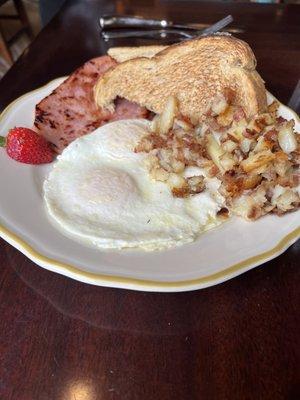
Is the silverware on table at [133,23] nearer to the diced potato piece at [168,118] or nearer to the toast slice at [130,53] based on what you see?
the toast slice at [130,53]

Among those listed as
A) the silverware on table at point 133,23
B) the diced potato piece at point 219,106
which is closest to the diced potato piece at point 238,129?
the diced potato piece at point 219,106

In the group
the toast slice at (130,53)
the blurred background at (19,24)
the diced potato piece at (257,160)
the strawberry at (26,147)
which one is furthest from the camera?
the blurred background at (19,24)

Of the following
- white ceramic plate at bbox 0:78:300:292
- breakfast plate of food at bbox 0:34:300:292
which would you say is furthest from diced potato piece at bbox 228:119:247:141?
white ceramic plate at bbox 0:78:300:292

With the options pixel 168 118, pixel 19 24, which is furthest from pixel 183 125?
pixel 19 24

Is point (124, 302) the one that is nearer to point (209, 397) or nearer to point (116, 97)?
point (209, 397)

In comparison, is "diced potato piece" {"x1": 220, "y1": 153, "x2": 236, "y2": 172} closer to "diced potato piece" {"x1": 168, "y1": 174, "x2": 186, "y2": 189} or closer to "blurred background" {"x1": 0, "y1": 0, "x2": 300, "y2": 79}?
"diced potato piece" {"x1": 168, "y1": 174, "x2": 186, "y2": 189}

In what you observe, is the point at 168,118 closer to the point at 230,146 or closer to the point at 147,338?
the point at 230,146
